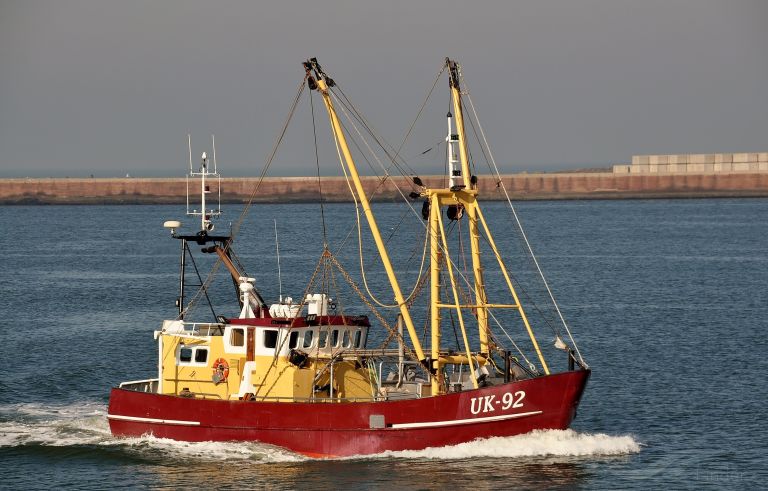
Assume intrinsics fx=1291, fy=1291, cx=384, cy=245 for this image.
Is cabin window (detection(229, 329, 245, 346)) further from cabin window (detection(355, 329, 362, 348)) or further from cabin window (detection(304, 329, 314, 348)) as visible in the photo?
cabin window (detection(355, 329, 362, 348))

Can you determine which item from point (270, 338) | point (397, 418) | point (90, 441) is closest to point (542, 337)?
point (270, 338)

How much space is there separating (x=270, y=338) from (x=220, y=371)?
1.69 m

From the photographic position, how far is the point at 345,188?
17188 cm

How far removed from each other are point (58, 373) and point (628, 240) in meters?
70.2

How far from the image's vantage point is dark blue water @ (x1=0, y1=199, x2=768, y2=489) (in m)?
32.1

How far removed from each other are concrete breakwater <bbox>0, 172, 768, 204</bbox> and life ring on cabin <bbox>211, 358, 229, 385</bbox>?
5196 inches

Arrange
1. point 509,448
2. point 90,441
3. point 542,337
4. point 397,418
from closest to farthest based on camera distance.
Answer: point 397,418 < point 509,448 < point 90,441 < point 542,337

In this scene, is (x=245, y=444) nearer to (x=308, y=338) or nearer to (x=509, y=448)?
(x=308, y=338)

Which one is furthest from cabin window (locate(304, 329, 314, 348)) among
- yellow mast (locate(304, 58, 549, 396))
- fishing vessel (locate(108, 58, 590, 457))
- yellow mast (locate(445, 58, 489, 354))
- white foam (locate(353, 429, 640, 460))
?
yellow mast (locate(445, 58, 489, 354))

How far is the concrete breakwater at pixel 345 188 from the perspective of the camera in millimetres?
172125

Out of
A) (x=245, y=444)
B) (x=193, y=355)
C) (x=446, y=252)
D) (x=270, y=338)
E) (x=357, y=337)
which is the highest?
(x=446, y=252)

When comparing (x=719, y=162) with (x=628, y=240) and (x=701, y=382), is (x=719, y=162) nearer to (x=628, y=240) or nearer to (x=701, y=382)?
(x=628, y=240)

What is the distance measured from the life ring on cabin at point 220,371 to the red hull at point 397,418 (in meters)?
1.08

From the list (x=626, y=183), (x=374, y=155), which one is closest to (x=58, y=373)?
(x=374, y=155)
